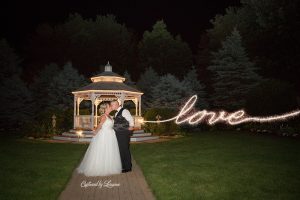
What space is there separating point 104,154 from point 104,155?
0.03 m

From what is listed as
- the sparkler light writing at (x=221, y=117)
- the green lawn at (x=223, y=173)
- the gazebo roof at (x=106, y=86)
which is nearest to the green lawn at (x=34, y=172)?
the green lawn at (x=223, y=173)

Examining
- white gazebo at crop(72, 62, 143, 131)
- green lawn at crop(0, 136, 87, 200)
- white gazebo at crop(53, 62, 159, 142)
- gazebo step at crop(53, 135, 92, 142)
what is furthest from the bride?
white gazebo at crop(72, 62, 143, 131)

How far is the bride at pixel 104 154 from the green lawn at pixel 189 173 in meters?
0.84

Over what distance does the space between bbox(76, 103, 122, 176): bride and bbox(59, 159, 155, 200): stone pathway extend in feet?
0.78

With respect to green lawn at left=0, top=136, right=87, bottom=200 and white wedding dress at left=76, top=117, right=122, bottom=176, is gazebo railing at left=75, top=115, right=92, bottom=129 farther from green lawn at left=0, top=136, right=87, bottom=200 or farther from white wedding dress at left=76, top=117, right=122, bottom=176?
white wedding dress at left=76, top=117, right=122, bottom=176

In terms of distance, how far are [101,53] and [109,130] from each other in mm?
46505

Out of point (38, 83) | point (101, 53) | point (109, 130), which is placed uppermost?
point (101, 53)

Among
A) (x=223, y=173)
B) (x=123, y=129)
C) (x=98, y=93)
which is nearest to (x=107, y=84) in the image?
(x=98, y=93)

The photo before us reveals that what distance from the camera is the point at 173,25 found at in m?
67.4

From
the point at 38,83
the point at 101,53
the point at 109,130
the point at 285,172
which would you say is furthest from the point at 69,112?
the point at 101,53

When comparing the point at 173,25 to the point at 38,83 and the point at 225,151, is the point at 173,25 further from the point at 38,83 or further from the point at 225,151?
the point at 225,151

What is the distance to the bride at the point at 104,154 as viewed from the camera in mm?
11008

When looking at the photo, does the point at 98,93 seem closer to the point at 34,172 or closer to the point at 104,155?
the point at 34,172

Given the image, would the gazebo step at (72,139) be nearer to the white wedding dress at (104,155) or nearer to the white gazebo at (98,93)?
the white gazebo at (98,93)
